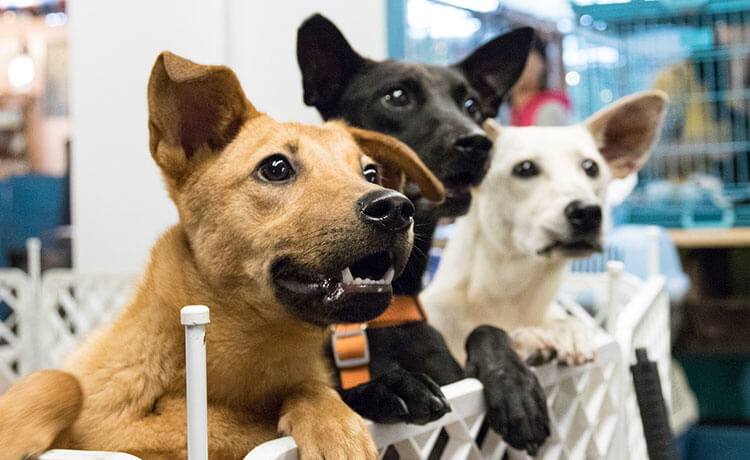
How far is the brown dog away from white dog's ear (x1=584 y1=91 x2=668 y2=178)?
0.54 meters

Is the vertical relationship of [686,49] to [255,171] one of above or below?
above

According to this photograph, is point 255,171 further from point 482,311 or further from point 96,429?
point 482,311

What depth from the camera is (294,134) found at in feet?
2.77

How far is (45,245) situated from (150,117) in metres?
3.50

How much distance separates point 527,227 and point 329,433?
60 cm

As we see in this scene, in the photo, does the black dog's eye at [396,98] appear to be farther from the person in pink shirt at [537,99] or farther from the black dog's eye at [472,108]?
the person in pink shirt at [537,99]

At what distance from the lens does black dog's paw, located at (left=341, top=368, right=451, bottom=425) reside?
0.69 metres

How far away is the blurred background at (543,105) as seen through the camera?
4.02 feet

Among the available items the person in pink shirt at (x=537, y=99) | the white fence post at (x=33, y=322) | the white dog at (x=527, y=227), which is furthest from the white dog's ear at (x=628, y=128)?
the white fence post at (x=33, y=322)

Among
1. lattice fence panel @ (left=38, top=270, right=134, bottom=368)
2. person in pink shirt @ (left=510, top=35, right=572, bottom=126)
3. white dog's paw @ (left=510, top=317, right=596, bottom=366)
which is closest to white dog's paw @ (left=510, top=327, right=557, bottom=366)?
white dog's paw @ (left=510, top=317, right=596, bottom=366)

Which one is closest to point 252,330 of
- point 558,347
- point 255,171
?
point 255,171

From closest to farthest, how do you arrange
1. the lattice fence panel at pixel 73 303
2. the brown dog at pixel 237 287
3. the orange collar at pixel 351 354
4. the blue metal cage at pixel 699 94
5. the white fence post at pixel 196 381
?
the white fence post at pixel 196 381
the brown dog at pixel 237 287
the orange collar at pixel 351 354
the lattice fence panel at pixel 73 303
the blue metal cage at pixel 699 94

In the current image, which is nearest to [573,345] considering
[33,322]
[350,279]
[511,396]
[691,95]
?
[511,396]

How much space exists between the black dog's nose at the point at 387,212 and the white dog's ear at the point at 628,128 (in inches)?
27.5
